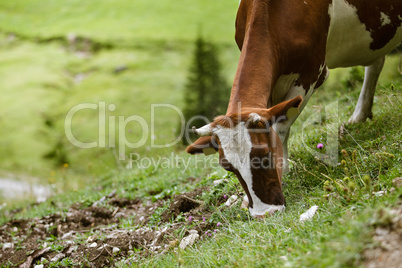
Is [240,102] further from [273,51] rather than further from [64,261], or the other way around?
[64,261]

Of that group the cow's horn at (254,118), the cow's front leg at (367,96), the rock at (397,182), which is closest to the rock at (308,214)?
the rock at (397,182)

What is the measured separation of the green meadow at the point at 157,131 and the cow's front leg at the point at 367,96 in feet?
0.75

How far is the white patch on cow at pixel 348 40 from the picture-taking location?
602cm

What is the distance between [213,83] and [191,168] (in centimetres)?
2602

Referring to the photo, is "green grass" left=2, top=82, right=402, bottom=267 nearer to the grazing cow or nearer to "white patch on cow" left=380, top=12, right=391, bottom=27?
the grazing cow

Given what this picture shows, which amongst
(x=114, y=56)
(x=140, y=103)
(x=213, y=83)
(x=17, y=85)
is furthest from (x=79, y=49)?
(x=213, y=83)

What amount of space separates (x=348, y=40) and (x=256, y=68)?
6.59 feet

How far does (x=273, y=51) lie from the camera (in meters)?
5.35

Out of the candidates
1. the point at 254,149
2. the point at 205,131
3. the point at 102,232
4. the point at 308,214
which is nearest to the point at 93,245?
the point at 102,232

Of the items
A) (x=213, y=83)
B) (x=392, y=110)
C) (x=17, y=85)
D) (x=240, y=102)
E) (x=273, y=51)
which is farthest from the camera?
(x=17, y=85)

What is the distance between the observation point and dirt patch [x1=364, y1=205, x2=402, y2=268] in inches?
109

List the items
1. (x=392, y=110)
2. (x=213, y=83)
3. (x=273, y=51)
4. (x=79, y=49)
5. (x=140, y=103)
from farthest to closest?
(x=79, y=49)
(x=140, y=103)
(x=213, y=83)
(x=392, y=110)
(x=273, y=51)

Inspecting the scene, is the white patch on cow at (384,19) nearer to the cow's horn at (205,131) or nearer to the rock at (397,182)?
the rock at (397,182)

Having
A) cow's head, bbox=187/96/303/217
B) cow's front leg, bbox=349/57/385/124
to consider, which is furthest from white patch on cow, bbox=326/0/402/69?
cow's head, bbox=187/96/303/217
